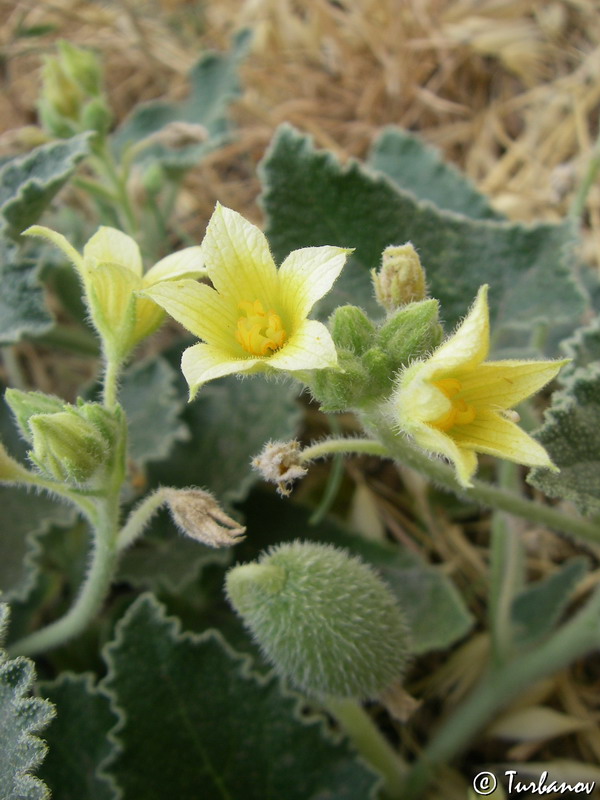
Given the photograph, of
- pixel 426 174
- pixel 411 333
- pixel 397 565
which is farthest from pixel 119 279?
pixel 426 174

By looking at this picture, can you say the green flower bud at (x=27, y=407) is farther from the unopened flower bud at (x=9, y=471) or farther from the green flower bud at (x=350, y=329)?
the green flower bud at (x=350, y=329)

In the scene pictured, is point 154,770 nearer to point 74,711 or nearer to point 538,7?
point 74,711

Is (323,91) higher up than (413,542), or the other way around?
(323,91)

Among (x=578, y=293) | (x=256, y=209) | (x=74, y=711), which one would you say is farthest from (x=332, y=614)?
(x=256, y=209)

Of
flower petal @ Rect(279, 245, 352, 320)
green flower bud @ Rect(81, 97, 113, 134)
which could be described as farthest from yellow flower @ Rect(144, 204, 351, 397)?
green flower bud @ Rect(81, 97, 113, 134)

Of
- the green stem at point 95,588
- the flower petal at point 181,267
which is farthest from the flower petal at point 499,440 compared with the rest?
the green stem at point 95,588

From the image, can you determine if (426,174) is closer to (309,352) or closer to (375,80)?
(375,80)
